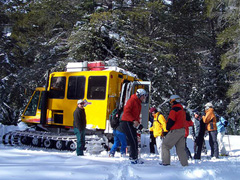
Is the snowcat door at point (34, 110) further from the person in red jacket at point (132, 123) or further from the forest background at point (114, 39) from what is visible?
the person in red jacket at point (132, 123)

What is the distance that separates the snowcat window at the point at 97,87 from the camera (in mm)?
9984

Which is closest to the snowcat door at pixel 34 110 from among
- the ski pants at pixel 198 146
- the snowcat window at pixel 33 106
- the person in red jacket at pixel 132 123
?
the snowcat window at pixel 33 106

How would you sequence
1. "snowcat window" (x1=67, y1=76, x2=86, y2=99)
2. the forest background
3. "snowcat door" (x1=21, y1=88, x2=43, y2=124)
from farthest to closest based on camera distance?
the forest background < "snowcat door" (x1=21, y1=88, x2=43, y2=124) < "snowcat window" (x1=67, y1=76, x2=86, y2=99)

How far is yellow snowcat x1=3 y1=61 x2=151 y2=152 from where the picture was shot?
32.7ft

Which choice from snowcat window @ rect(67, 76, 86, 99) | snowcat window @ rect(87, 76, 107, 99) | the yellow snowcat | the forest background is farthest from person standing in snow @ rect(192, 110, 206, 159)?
the forest background

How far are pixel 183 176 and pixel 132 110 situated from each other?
214cm

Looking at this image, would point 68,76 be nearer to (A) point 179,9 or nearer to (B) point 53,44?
(B) point 53,44

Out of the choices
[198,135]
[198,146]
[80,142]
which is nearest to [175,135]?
[80,142]

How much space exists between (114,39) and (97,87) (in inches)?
227

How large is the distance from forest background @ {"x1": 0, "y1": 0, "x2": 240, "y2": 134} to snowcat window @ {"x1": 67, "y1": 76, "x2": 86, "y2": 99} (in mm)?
4353

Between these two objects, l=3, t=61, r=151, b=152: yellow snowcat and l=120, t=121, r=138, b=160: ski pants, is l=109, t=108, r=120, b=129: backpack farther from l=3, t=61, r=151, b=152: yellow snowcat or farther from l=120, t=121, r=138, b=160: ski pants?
l=120, t=121, r=138, b=160: ski pants

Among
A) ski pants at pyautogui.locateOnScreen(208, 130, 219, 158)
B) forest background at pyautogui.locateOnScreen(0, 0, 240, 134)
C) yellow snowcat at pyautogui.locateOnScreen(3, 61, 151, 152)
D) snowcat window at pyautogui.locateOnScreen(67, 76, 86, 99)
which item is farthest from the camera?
forest background at pyautogui.locateOnScreen(0, 0, 240, 134)

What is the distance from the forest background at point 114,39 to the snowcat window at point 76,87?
435cm

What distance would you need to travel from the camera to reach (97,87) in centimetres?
1011
